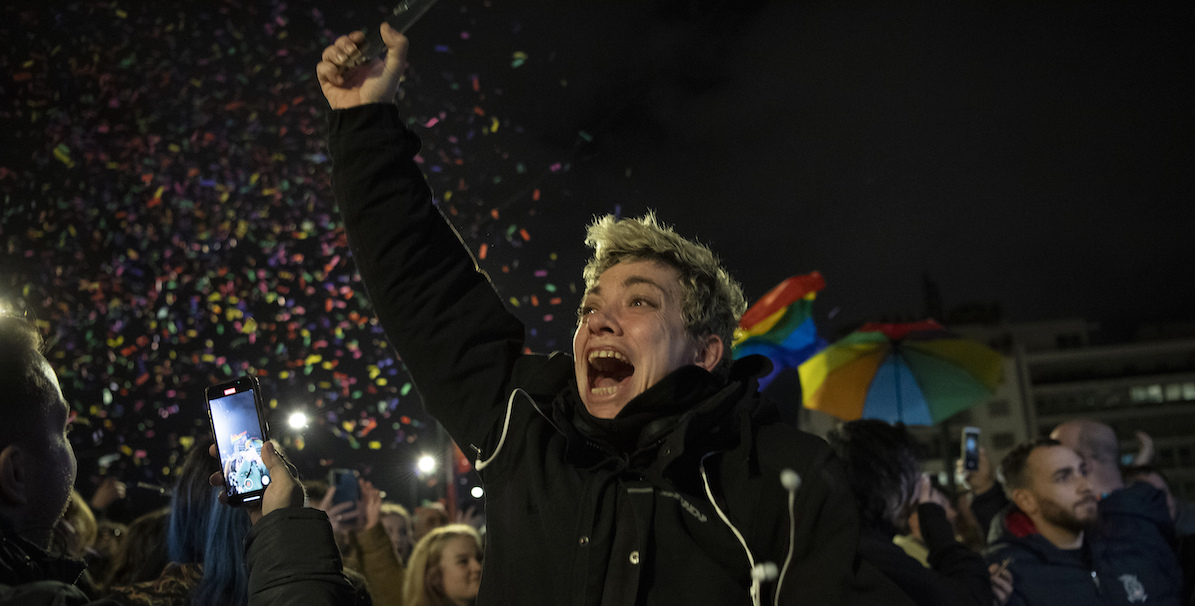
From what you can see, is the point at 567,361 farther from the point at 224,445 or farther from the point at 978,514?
the point at 978,514

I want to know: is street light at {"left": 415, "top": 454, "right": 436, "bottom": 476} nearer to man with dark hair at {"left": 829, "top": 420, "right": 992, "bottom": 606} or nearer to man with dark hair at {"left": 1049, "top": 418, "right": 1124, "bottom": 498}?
man with dark hair at {"left": 1049, "top": 418, "right": 1124, "bottom": 498}

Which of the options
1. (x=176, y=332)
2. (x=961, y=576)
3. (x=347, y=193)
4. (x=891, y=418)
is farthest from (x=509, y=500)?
(x=176, y=332)

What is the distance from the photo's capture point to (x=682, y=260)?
3.03 meters

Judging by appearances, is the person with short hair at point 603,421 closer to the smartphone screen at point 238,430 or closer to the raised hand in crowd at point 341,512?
the smartphone screen at point 238,430

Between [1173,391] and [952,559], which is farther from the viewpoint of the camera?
[1173,391]

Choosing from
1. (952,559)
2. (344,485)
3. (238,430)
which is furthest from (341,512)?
(952,559)

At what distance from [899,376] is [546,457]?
6886 millimetres

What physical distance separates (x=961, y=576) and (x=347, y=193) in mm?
3170

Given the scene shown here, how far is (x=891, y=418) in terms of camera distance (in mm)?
8266

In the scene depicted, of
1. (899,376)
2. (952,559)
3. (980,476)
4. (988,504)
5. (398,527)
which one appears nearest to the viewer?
(952,559)

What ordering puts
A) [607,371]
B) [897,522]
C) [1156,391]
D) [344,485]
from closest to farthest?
[607,371], [897,522], [344,485], [1156,391]

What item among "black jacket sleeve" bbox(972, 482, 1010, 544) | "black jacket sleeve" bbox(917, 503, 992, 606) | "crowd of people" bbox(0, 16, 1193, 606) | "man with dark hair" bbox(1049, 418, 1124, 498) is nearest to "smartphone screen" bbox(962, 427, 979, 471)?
"black jacket sleeve" bbox(972, 482, 1010, 544)

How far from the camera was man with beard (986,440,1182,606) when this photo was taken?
4.57 meters

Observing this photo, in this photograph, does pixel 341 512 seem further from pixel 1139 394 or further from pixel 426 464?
pixel 1139 394
